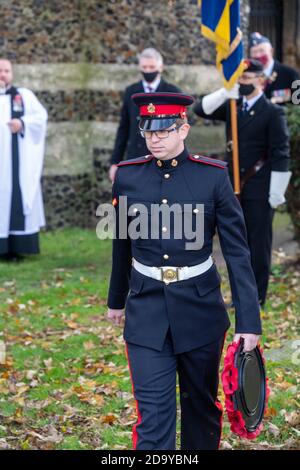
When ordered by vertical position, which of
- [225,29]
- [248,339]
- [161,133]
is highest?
[225,29]

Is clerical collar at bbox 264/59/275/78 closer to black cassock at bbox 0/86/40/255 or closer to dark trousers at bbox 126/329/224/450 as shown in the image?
black cassock at bbox 0/86/40/255

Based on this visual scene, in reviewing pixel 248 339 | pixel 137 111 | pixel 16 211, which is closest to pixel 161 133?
pixel 248 339

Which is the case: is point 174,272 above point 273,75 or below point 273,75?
below

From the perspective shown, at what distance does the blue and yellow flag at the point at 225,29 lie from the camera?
918 centimetres

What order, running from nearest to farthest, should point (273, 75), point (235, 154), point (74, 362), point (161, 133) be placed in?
point (161, 133) < point (74, 362) < point (235, 154) < point (273, 75)

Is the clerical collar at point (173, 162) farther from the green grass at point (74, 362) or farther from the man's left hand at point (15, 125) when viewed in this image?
the man's left hand at point (15, 125)

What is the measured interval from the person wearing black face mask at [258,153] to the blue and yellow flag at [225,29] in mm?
153

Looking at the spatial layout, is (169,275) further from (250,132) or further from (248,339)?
(250,132)

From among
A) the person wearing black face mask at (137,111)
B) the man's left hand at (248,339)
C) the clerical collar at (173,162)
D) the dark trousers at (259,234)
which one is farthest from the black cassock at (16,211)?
the man's left hand at (248,339)

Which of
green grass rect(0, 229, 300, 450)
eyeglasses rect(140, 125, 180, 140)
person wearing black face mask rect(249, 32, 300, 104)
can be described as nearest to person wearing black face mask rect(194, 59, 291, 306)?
green grass rect(0, 229, 300, 450)

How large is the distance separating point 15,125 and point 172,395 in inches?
304

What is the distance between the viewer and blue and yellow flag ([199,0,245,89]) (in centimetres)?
918

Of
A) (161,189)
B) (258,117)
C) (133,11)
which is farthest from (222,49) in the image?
(133,11)

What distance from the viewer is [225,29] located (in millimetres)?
9258
